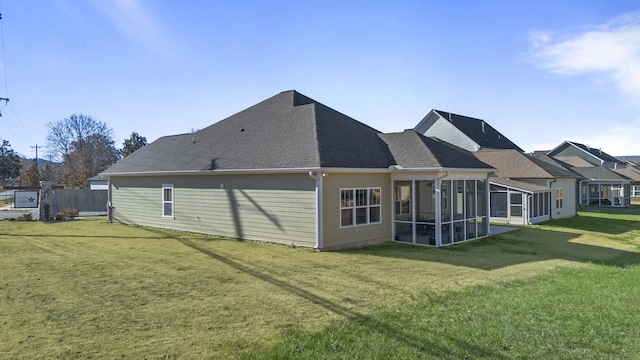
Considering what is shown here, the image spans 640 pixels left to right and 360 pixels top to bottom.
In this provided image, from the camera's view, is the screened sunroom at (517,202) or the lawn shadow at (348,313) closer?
the lawn shadow at (348,313)

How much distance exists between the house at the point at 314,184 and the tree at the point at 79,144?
134 feet

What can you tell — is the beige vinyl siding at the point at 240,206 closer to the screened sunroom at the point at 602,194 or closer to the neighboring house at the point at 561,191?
the neighboring house at the point at 561,191

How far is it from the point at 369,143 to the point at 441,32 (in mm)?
5167

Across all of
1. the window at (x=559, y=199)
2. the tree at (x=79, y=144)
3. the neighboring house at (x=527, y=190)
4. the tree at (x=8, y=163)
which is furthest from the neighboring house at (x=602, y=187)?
the tree at (x=8, y=163)

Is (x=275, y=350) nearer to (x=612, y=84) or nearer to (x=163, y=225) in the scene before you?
(x=163, y=225)

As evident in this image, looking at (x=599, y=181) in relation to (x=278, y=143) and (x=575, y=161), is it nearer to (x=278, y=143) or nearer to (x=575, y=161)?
(x=575, y=161)

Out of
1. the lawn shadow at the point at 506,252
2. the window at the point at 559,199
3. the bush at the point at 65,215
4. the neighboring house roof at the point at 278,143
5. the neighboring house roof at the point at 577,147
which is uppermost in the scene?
the neighboring house roof at the point at 577,147

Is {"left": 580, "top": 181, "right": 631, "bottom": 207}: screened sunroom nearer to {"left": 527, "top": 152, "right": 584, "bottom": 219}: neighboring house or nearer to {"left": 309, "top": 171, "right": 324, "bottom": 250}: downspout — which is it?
{"left": 527, "top": 152, "right": 584, "bottom": 219}: neighboring house

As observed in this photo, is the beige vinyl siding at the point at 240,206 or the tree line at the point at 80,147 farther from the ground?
the tree line at the point at 80,147

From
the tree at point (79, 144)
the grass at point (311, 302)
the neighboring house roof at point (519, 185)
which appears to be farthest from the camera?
the tree at point (79, 144)

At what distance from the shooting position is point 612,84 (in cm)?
1884

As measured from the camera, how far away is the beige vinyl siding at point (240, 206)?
12.9m

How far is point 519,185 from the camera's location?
2275 cm

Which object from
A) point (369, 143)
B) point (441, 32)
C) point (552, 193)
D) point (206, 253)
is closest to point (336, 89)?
point (369, 143)
